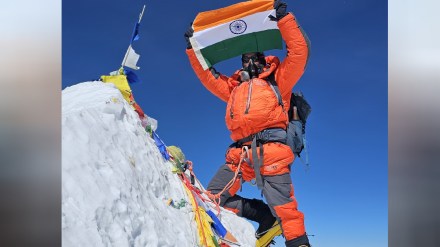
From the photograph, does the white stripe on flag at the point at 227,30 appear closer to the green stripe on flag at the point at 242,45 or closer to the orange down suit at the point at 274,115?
the green stripe on flag at the point at 242,45

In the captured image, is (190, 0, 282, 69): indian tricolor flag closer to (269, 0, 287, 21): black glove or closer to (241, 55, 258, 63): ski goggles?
(241, 55, 258, 63): ski goggles

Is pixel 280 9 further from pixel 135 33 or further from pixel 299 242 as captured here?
pixel 299 242

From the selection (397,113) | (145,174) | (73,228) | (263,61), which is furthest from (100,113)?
(397,113)

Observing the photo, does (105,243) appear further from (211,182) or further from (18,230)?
(211,182)

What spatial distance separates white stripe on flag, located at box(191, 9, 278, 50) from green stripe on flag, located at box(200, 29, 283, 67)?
0.06 meters

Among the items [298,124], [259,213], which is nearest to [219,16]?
[298,124]

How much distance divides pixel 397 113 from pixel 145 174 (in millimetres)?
2876

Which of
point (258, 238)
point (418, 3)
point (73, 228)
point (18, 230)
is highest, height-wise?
point (418, 3)

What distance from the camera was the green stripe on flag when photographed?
6.25 meters

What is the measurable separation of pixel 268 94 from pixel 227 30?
1.33 metres

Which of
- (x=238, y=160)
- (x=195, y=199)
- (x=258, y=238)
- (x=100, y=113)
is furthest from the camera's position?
(x=258, y=238)

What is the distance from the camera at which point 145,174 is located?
4.65 meters

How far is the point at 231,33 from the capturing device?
6402 millimetres

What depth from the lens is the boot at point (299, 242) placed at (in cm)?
524
